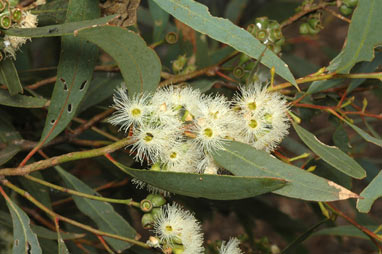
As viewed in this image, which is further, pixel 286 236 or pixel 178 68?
pixel 286 236

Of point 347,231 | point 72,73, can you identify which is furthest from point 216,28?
point 347,231

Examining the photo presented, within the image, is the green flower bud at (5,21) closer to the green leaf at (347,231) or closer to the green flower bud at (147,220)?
the green flower bud at (147,220)

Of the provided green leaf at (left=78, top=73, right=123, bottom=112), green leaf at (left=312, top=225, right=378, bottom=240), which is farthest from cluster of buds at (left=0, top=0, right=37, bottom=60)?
green leaf at (left=312, top=225, right=378, bottom=240)

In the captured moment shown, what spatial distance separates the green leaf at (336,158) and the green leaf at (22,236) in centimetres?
84

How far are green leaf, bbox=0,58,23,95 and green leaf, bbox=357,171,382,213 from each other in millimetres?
1015

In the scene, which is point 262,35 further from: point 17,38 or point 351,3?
point 17,38

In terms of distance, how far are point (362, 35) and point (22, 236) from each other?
114cm

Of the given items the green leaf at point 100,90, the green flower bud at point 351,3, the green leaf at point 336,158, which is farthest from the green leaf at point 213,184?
the green flower bud at point 351,3

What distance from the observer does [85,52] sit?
4.89ft

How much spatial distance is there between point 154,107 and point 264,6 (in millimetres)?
2895

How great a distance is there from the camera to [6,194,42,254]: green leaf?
4.61 ft

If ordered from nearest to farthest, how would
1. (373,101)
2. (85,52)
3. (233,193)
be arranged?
(233,193) < (85,52) < (373,101)

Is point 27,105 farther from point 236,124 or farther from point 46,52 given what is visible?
point 46,52

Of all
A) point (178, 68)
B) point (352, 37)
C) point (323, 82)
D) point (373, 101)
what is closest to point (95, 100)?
point (178, 68)
